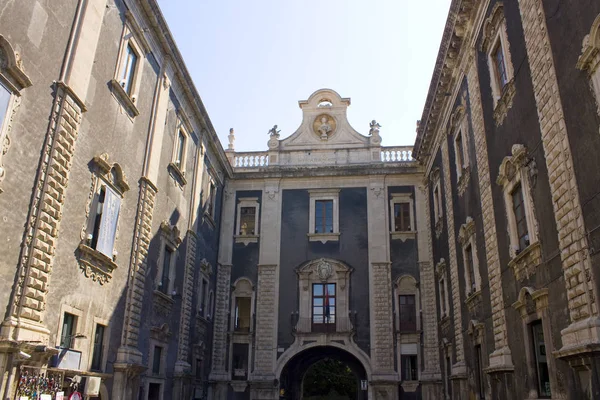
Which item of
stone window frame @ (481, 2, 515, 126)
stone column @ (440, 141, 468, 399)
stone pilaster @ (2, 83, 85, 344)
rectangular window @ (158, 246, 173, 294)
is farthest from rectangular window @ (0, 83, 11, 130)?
stone column @ (440, 141, 468, 399)

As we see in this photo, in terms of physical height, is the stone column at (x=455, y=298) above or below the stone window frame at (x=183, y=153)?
below

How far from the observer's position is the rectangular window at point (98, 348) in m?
13.2

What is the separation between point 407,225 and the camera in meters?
25.1

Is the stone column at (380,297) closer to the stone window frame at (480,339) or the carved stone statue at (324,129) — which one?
the carved stone statue at (324,129)

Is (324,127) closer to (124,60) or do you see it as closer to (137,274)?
(124,60)

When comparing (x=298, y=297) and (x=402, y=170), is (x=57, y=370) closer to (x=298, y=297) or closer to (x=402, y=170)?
(x=298, y=297)

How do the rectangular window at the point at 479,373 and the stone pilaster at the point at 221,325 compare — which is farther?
the stone pilaster at the point at 221,325

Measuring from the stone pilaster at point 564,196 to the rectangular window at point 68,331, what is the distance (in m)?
9.76

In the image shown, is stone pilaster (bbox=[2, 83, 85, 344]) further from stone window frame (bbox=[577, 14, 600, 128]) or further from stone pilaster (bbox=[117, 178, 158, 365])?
stone window frame (bbox=[577, 14, 600, 128])

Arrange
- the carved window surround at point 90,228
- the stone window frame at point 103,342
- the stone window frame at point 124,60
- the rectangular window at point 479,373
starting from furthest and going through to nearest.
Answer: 1. the rectangular window at point 479,373
2. the stone window frame at point 124,60
3. the stone window frame at point 103,342
4. the carved window surround at point 90,228

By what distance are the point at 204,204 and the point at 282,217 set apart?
429 cm

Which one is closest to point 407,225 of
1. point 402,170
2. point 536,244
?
point 402,170

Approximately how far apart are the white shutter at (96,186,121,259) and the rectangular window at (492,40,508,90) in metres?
10.0

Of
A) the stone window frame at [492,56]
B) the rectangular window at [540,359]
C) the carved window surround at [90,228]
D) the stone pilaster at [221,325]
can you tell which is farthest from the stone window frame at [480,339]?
the stone pilaster at [221,325]
